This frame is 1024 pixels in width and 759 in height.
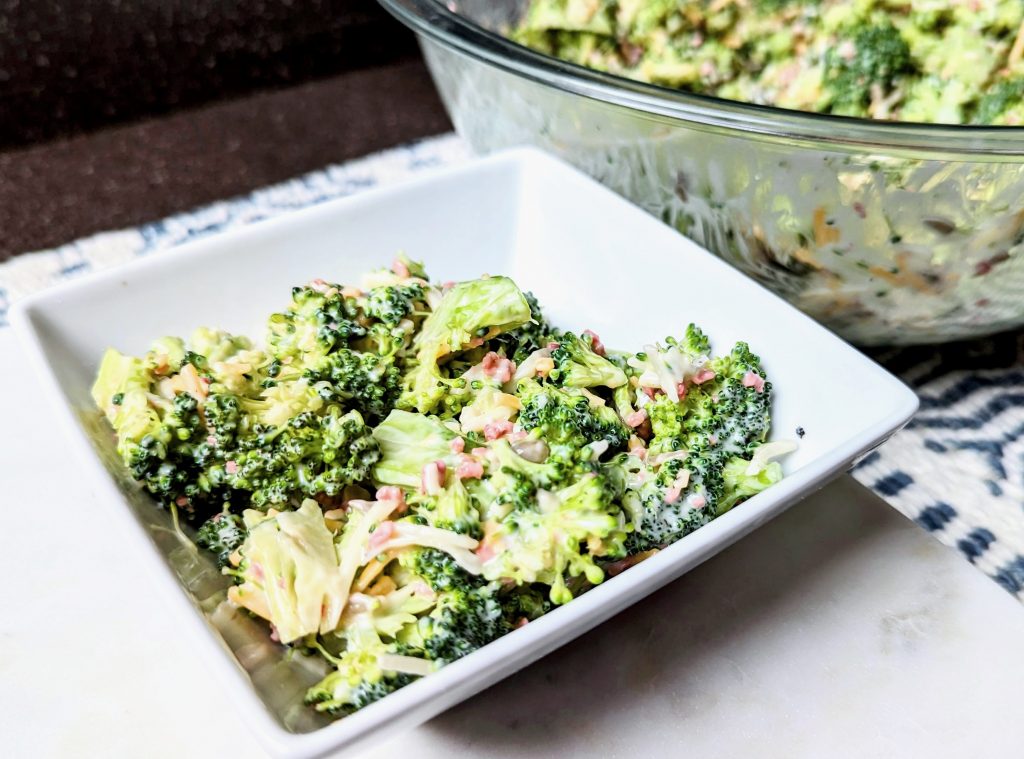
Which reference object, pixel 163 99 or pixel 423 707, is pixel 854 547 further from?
pixel 163 99

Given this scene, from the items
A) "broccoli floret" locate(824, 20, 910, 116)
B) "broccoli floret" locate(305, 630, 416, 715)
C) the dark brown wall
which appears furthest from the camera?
the dark brown wall

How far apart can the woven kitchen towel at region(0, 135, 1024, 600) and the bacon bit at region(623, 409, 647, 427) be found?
356 mm

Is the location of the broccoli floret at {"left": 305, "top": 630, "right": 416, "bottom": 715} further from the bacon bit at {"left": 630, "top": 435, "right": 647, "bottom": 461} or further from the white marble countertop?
the bacon bit at {"left": 630, "top": 435, "right": 647, "bottom": 461}

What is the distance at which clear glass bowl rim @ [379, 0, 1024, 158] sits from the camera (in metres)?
0.84

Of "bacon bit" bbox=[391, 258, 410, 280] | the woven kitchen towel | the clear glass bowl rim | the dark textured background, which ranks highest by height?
the clear glass bowl rim

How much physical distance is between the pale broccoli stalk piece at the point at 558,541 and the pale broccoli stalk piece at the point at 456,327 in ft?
0.61

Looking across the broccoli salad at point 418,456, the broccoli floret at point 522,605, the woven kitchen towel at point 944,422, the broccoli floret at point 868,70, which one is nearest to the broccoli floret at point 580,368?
the broccoli salad at point 418,456

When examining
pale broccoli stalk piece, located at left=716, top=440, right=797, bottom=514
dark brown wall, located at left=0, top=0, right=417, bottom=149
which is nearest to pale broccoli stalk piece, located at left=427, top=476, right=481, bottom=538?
pale broccoli stalk piece, located at left=716, top=440, right=797, bottom=514

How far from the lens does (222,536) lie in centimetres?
74

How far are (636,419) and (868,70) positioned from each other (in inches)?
25.6

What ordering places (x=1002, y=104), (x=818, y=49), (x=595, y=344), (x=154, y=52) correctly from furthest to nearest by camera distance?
1. (x=154, y=52)
2. (x=818, y=49)
3. (x=1002, y=104)
4. (x=595, y=344)

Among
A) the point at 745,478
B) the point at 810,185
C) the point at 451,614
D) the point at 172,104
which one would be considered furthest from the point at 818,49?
the point at 172,104

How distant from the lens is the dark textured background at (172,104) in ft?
5.20

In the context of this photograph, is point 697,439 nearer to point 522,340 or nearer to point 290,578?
point 522,340
